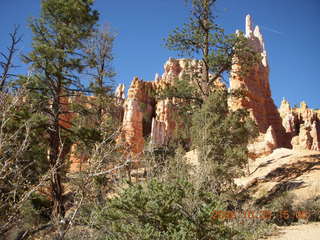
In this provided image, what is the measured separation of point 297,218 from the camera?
9727mm

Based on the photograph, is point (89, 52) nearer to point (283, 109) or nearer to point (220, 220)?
point (220, 220)

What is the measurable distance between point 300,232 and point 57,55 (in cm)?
958

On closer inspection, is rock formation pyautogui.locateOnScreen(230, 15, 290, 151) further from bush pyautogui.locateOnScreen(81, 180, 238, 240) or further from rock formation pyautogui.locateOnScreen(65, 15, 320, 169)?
bush pyautogui.locateOnScreen(81, 180, 238, 240)

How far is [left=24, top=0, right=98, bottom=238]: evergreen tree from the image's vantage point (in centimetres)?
863

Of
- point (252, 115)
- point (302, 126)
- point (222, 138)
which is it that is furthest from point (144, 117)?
point (222, 138)

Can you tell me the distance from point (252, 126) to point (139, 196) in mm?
10219

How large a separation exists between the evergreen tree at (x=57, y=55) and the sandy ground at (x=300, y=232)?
23.6 feet

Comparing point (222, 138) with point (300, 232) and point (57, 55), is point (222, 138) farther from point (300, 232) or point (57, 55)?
point (57, 55)

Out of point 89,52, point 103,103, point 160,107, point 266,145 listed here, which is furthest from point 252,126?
point 160,107

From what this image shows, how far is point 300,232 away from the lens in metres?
7.79

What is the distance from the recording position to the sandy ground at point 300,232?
719 cm

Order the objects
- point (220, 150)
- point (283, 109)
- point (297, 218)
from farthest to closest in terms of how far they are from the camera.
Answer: point (283, 109) < point (220, 150) < point (297, 218)
